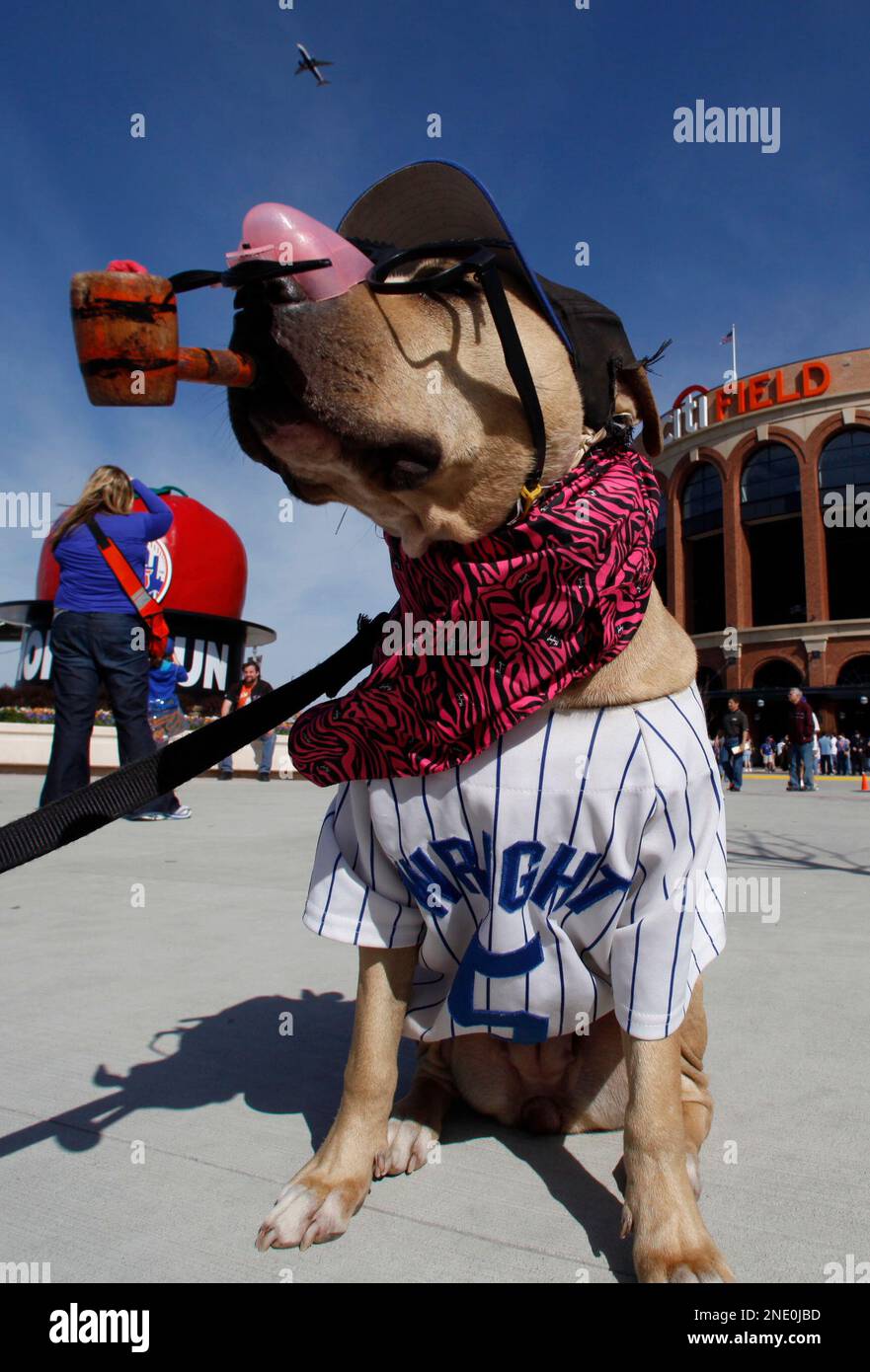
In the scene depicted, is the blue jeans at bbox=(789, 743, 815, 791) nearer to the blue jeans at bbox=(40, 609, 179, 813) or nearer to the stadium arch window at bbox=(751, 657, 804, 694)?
the blue jeans at bbox=(40, 609, 179, 813)

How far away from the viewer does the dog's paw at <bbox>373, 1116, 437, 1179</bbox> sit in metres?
1.62

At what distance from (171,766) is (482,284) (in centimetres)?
105

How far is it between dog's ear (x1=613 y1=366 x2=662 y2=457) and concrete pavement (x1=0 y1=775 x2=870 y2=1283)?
1.51m

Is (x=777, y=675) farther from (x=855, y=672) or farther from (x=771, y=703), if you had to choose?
(x=855, y=672)

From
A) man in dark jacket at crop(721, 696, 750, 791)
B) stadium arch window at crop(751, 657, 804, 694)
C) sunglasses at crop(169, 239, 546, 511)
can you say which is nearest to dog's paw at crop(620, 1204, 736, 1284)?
sunglasses at crop(169, 239, 546, 511)

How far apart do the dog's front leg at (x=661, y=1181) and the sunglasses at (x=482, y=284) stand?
1003mm

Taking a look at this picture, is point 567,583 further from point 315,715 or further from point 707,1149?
point 707,1149

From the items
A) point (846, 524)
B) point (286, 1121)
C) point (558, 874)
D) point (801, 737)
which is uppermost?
point (846, 524)

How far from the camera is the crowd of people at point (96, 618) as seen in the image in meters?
4.92

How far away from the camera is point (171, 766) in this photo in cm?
165

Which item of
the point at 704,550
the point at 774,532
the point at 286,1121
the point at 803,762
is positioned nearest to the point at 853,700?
the point at 774,532
